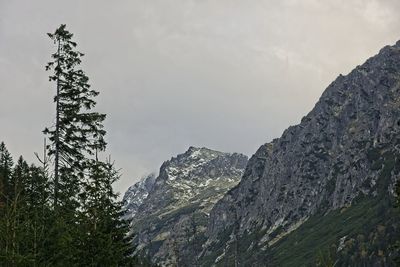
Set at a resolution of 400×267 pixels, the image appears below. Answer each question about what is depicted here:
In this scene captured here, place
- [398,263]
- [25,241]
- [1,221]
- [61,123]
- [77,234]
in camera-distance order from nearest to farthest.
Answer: [1,221]
[25,241]
[77,234]
[61,123]
[398,263]

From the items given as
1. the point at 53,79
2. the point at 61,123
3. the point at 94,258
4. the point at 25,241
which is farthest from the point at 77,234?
the point at 53,79

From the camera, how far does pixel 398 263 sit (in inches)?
1502

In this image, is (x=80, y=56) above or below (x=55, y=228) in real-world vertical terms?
above

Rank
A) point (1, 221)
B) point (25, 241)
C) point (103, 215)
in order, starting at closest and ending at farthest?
point (1, 221) < point (25, 241) < point (103, 215)

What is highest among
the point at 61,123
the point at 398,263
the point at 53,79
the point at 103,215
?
the point at 53,79

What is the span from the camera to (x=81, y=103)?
34.2 meters

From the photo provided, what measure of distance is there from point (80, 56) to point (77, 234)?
12837mm

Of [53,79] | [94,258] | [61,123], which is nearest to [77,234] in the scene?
[94,258]

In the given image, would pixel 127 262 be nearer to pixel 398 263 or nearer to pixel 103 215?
pixel 103 215

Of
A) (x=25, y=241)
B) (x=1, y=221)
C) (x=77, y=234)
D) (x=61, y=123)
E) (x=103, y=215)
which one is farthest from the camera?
(x=61, y=123)

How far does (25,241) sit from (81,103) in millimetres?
13476

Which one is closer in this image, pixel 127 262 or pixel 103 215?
pixel 103 215

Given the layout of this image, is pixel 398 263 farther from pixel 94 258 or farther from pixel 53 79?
pixel 53 79

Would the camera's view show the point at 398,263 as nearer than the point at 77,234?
No
